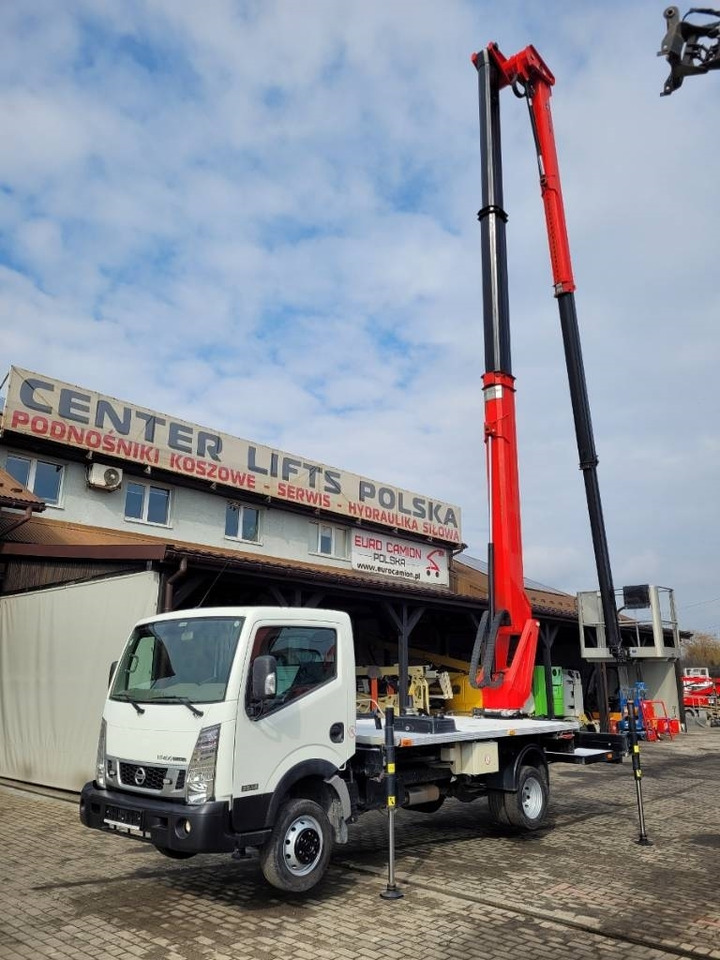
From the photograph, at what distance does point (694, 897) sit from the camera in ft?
19.8

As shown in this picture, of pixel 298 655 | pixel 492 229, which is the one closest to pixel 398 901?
pixel 298 655

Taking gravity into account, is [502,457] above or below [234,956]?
above

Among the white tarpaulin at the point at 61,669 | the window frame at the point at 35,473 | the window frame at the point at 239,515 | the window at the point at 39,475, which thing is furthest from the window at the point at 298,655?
the window frame at the point at 239,515

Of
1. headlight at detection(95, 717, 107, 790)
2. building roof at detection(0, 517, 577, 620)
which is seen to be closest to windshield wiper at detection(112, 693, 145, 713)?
headlight at detection(95, 717, 107, 790)

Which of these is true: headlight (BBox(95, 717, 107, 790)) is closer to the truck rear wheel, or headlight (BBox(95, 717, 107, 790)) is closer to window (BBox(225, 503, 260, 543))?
the truck rear wheel

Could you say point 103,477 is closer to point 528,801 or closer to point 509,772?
point 509,772

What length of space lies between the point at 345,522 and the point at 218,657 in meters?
17.0

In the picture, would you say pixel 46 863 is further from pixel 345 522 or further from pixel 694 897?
pixel 345 522

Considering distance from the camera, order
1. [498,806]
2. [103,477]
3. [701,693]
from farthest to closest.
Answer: [701,693] → [103,477] → [498,806]

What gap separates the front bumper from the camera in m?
5.14

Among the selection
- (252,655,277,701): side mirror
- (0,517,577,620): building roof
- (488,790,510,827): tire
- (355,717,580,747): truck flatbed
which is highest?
(0,517,577,620): building roof

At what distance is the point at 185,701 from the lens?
564cm

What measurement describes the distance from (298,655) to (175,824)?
166 centimetres

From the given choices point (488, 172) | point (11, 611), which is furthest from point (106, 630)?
point (488, 172)
